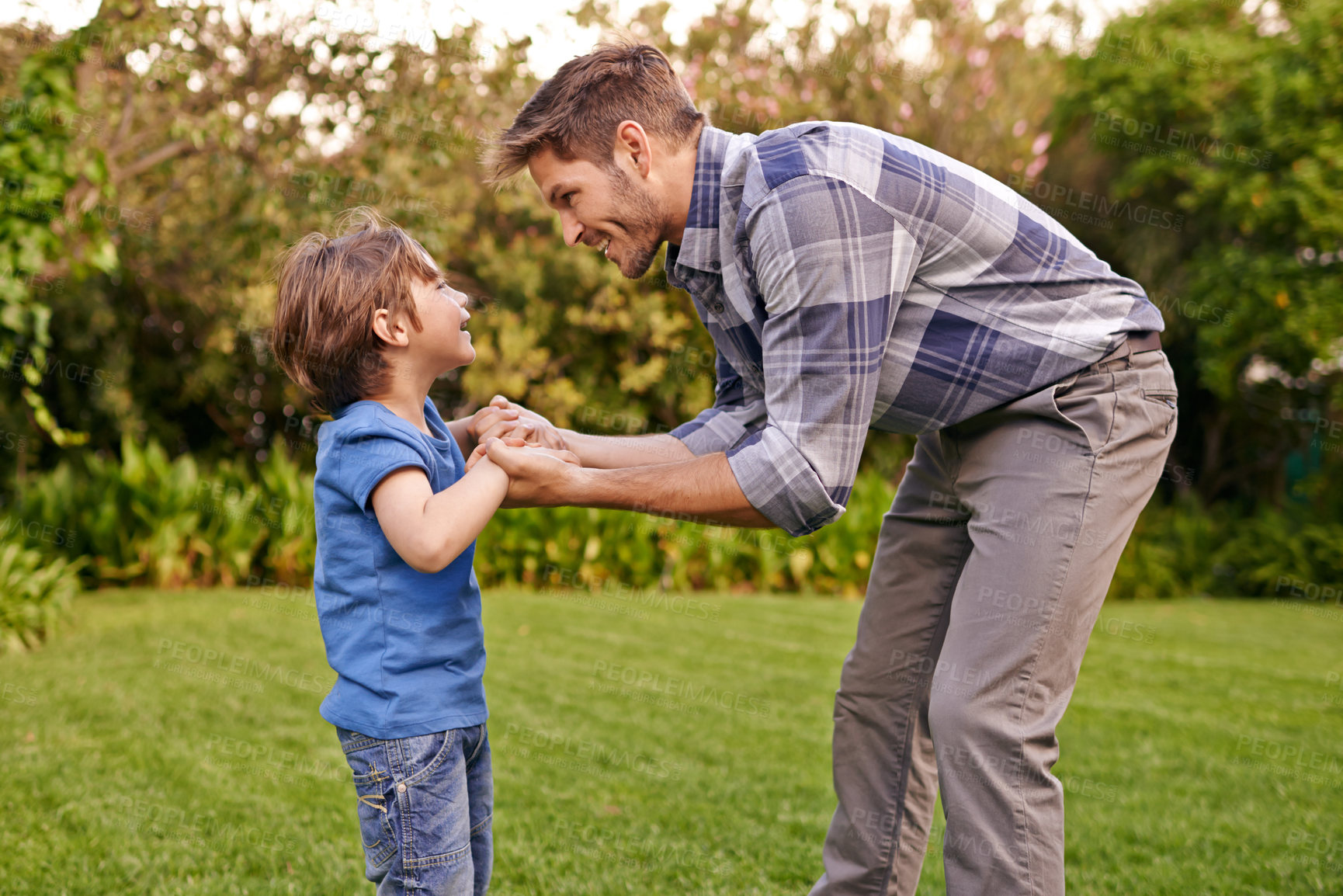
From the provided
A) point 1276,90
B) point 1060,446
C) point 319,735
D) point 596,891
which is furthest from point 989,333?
point 1276,90

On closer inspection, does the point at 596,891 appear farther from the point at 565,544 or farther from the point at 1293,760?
the point at 565,544

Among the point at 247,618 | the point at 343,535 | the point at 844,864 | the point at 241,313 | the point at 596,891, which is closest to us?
the point at 343,535

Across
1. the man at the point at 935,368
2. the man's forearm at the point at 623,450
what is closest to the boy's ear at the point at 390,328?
the man at the point at 935,368

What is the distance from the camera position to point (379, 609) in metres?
1.89

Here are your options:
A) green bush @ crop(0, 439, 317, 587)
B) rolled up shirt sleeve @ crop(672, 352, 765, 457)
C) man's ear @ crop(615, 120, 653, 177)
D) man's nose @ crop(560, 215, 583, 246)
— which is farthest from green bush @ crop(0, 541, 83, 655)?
man's ear @ crop(615, 120, 653, 177)

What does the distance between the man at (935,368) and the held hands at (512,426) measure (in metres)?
0.23

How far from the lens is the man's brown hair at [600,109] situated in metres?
2.14

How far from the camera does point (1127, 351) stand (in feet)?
6.61

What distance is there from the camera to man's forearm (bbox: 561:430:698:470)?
252cm

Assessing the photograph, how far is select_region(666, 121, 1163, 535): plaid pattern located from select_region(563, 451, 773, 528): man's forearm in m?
0.04

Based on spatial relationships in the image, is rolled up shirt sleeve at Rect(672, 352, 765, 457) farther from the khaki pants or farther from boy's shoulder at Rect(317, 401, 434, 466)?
boy's shoulder at Rect(317, 401, 434, 466)

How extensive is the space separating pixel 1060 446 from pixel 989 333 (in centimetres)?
26

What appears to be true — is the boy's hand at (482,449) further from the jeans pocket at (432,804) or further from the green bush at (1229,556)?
the green bush at (1229,556)

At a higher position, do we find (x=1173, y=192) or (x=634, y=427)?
(x=1173, y=192)
